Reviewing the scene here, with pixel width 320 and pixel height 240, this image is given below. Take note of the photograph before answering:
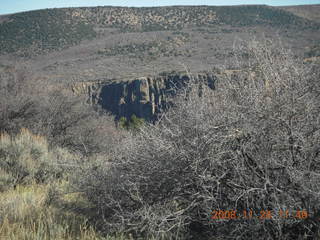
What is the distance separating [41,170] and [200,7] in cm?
6321

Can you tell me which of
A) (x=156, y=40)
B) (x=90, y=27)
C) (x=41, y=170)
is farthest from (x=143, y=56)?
(x=41, y=170)

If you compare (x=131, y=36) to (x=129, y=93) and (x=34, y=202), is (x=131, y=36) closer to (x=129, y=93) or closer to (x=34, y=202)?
(x=129, y=93)

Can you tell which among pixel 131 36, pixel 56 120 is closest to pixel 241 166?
pixel 56 120

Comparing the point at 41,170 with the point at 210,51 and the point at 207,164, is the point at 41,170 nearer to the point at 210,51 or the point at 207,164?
the point at 207,164

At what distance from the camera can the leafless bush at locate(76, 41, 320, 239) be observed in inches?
91.4

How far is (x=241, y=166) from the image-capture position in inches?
99.2

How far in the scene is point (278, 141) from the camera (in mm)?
2426

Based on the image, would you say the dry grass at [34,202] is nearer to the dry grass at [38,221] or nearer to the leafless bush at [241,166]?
the dry grass at [38,221]

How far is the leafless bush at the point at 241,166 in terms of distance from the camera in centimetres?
232
